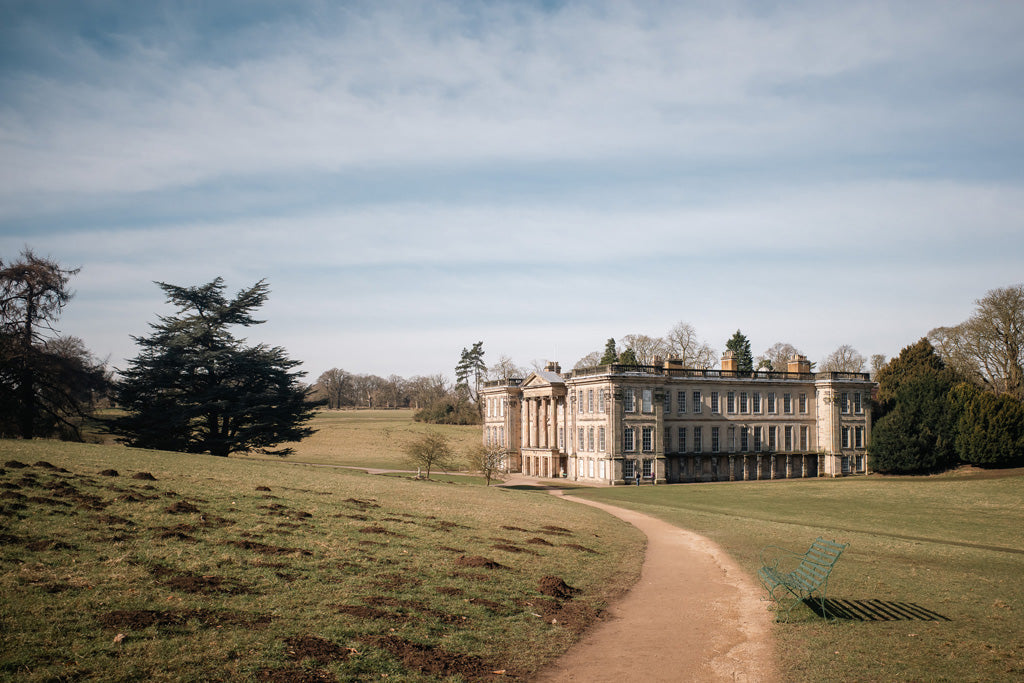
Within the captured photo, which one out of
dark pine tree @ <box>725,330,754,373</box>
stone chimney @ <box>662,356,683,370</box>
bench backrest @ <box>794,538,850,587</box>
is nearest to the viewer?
bench backrest @ <box>794,538,850,587</box>

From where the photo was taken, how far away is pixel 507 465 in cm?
8388

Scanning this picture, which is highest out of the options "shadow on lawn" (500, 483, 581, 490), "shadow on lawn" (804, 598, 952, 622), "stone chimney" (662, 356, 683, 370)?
"stone chimney" (662, 356, 683, 370)

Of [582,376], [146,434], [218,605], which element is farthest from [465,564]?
[582,376]

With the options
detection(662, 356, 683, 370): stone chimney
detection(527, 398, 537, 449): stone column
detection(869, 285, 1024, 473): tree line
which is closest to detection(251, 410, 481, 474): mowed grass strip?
detection(527, 398, 537, 449): stone column

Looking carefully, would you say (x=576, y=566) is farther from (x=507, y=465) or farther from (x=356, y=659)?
(x=507, y=465)

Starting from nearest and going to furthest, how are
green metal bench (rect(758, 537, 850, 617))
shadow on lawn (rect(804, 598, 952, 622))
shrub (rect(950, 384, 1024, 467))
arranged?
green metal bench (rect(758, 537, 850, 617)) → shadow on lawn (rect(804, 598, 952, 622)) → shrub (rect(950, 384, 1024, 467))

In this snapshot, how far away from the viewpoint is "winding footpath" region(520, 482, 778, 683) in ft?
38.3

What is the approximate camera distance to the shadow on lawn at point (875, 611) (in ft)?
49.2

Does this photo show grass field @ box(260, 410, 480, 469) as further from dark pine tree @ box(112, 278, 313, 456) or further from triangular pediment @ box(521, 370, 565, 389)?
dark pine tree @ box(112, 278, 313, 456)

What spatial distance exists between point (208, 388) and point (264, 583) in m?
45.7

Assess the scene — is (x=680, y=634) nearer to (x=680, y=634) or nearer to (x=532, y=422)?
(x=680, y=634)

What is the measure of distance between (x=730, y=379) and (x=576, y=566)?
63842 mm

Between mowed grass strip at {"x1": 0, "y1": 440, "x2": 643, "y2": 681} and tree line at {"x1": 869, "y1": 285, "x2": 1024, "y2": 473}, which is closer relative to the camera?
mowed grass strip at {"x1": 0, "y1": 440, "x2": 643, "y2": 681}

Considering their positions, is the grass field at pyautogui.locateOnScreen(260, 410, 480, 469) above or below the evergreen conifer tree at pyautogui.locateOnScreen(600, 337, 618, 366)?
below
